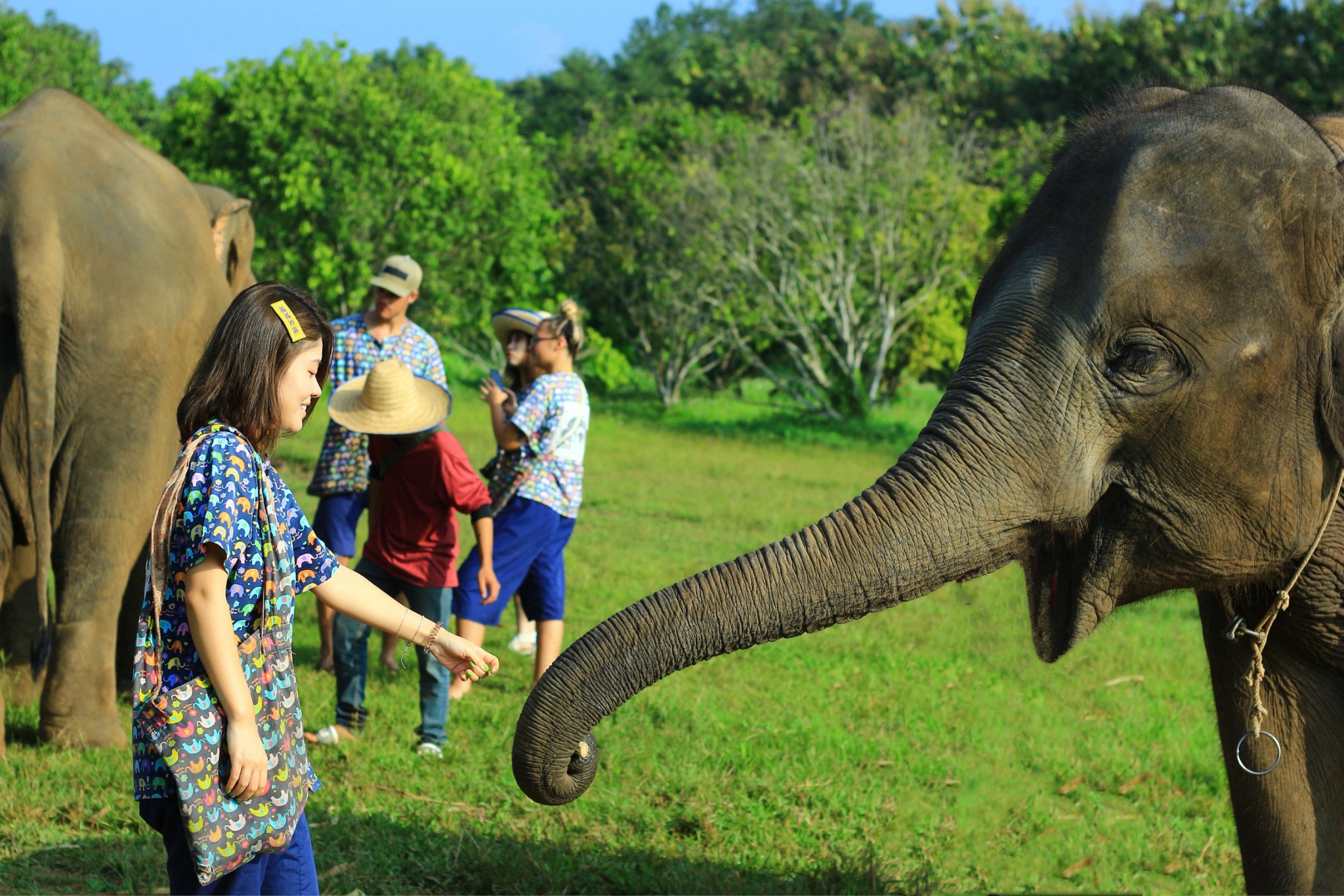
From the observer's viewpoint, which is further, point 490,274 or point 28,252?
point 490,274

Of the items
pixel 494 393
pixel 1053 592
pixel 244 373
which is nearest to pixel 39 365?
pixel 494 393

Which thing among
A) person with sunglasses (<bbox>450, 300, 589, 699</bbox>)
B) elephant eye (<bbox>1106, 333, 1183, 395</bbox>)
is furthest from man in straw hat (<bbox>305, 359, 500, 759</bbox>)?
elephant eye (<bbox>1106, 333, 1183, 395</bbox>)

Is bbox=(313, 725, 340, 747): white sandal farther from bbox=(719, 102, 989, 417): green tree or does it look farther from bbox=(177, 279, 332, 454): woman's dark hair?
bbox=(719, 102, 989, 417): green tree

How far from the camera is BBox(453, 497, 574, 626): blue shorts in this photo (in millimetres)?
5457

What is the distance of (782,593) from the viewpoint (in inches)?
93.0

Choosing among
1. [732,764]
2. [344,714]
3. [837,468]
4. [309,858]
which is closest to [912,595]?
[309,858]

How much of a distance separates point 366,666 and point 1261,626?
353cm

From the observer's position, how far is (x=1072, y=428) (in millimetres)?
2482

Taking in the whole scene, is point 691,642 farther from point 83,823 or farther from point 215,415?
point 83,823

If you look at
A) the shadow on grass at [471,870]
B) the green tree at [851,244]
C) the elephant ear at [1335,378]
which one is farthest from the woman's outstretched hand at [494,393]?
the green tree at [851,244]

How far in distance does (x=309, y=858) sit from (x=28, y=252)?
3070mm

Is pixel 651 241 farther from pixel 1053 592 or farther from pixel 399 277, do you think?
pixel 1053 592

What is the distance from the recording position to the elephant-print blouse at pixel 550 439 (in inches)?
220

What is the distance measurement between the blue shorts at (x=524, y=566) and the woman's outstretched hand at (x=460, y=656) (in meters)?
2.72
